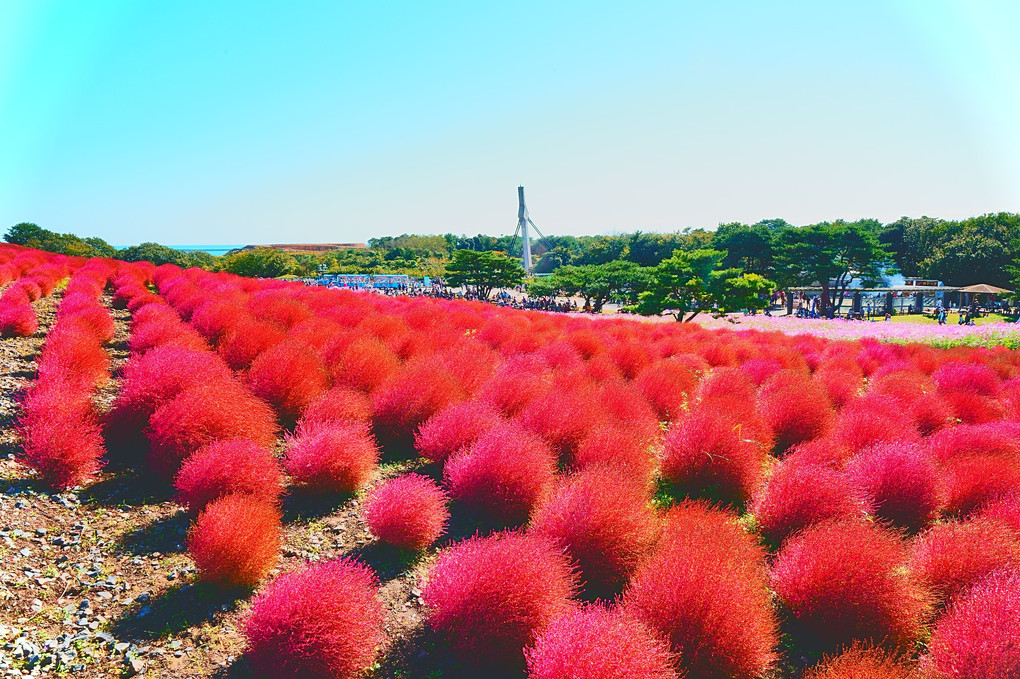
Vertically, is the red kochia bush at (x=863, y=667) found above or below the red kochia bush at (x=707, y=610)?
below

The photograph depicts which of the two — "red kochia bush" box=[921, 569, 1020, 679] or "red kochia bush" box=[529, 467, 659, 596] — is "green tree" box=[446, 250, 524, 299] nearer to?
"red kochia bush" box=[529, 467, 659, 596]

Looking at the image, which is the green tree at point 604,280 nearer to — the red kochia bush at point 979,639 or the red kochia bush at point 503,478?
the red kochia bush at point 503,478

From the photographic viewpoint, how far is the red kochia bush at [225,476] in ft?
13.6

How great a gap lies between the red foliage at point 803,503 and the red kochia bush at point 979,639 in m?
1.03

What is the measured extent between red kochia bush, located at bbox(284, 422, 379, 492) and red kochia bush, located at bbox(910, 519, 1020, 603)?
4.61m

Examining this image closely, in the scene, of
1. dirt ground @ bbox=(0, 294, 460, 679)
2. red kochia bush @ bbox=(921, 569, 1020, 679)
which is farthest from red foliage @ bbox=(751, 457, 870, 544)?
dirt ground @ bbox=(0, 294, 460, 679)

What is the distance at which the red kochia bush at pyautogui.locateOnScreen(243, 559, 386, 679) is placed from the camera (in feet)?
9.16

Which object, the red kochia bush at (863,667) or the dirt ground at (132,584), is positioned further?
the dirt ground at (132,584)

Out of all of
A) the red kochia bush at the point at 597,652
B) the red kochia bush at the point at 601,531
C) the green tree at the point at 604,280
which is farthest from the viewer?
the green tree at the point at 604,280

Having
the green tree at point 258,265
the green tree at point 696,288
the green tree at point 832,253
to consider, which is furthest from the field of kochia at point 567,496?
the green tree at point 258,265

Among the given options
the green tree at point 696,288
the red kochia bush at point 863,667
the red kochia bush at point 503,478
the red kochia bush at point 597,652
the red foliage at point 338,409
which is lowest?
the red kochia bush at point 863,667

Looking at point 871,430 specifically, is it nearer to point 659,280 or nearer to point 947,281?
point 659,280

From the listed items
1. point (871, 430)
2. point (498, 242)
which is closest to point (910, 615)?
point (871, 430)

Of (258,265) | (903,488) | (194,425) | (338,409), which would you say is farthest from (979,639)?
(258,265)
